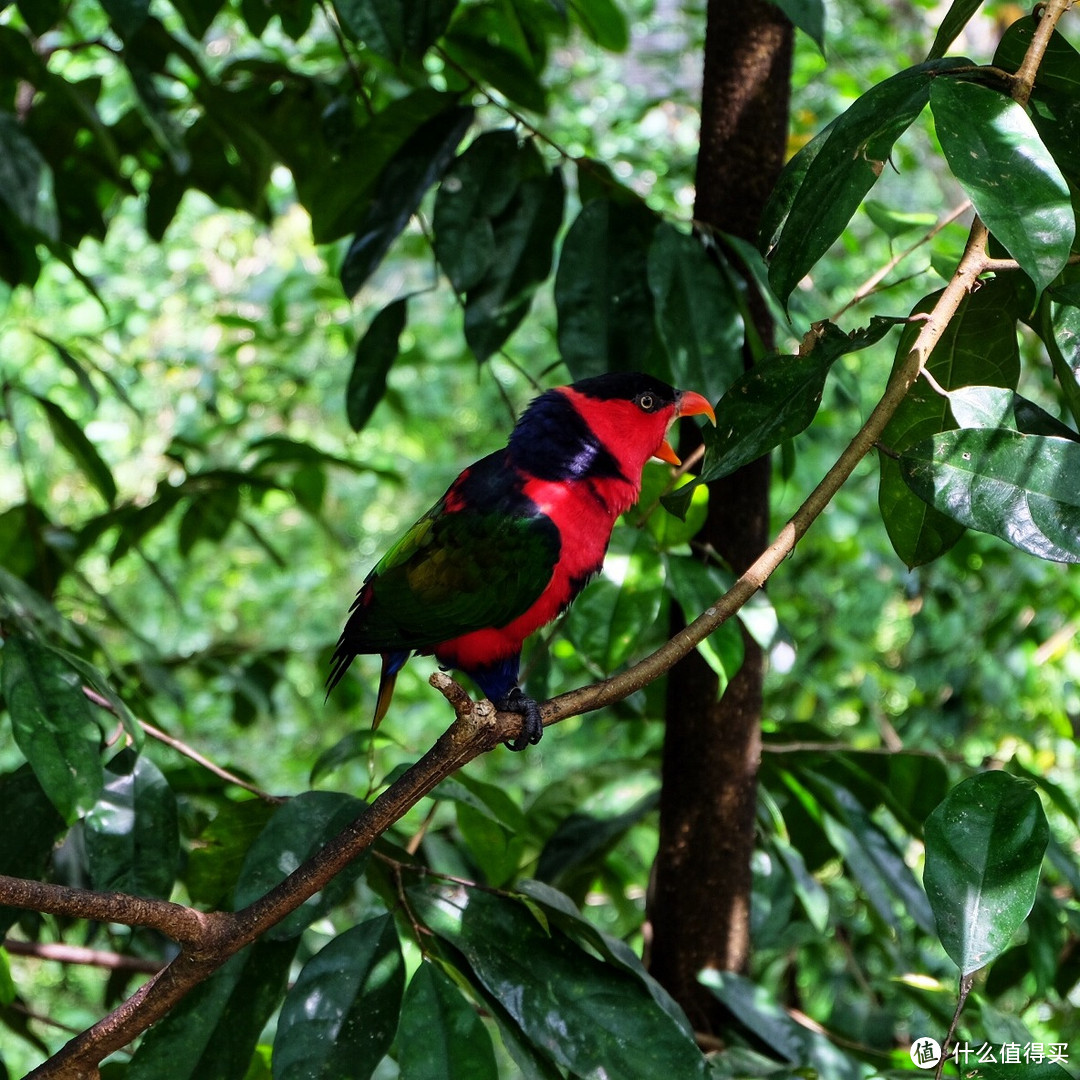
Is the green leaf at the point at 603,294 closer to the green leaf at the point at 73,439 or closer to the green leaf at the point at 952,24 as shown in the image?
the green leaf at the point at 952,24

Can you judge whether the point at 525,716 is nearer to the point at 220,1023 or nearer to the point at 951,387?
the point at 220,1023

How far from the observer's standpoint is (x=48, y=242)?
1.89 meters

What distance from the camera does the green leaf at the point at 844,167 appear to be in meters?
1.02

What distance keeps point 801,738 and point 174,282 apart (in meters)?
5.54

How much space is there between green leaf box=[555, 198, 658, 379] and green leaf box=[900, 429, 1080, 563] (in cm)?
66

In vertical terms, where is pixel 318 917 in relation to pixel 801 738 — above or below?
above

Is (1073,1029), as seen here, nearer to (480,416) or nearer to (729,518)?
(729,518)

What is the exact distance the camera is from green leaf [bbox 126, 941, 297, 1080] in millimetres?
1187

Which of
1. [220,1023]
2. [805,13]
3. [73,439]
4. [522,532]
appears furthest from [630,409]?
[73,439]

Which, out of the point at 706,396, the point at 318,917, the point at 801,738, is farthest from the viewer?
the point at 801,738

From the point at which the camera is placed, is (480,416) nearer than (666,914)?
No

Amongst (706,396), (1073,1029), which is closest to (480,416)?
(1073,1029)

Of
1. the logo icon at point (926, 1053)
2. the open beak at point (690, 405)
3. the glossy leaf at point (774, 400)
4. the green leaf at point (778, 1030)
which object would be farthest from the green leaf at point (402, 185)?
the logo icon at point (926, 1053)

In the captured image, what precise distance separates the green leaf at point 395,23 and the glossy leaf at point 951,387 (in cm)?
74
